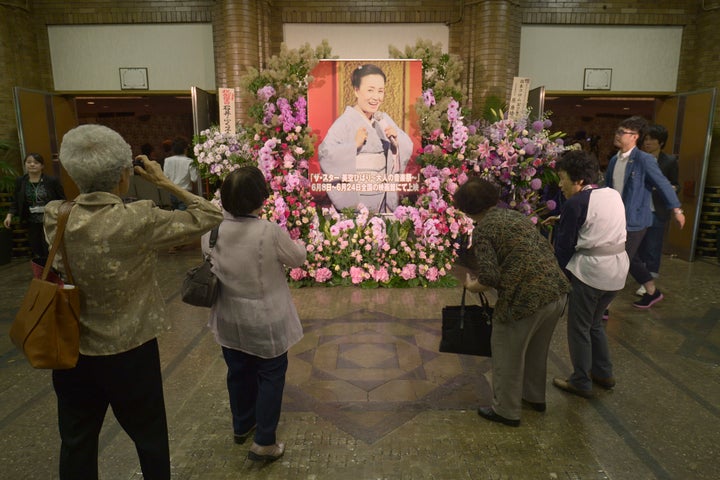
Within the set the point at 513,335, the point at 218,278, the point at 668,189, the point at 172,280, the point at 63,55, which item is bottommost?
the point at 172,280

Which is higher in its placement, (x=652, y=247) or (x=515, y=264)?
(x=515, y=264)

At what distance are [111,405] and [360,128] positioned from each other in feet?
14.5

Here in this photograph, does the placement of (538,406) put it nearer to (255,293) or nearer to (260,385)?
(260,385)

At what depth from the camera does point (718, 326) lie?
4266 mm

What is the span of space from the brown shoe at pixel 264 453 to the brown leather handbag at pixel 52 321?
112 cm

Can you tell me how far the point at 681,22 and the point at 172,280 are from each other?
8.02 meters

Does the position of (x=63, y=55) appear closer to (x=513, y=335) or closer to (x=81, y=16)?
(x=81, y=16)

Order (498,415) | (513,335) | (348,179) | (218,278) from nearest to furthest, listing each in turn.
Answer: (218,278) < (513,335) < (498,415) < (348,179)

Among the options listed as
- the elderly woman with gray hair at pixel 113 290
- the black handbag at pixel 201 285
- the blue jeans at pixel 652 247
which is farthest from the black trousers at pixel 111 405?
the blue jeans at pixel 652 247

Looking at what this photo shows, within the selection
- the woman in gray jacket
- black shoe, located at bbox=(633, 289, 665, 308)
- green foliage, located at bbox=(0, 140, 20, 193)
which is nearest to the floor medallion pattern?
the woman in gray jacket

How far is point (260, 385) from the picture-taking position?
91.9 inches

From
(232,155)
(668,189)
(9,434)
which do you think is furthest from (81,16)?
(668,189)

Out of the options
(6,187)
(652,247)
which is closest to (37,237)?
(6,187)

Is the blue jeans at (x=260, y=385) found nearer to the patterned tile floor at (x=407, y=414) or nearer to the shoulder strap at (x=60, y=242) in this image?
the patterned tile floor at (x=407, y=414)
